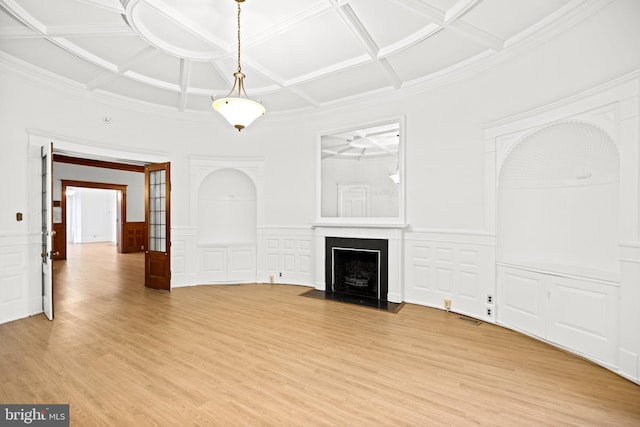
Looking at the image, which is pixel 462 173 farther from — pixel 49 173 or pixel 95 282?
pixel 95 282

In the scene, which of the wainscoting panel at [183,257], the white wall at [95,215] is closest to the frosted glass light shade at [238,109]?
the wainscoting panel at [183,257]

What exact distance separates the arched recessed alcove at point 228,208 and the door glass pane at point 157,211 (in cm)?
74

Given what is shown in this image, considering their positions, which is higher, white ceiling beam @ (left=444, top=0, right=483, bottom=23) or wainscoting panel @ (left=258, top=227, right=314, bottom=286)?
white ceiling beam @ (left=444, top=0, right=483, bottom=23)

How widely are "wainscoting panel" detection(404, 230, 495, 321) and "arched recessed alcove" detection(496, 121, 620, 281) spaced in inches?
11.5

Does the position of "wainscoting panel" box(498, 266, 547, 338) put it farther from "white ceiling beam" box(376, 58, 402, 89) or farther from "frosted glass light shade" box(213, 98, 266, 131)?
"frosted glass light shade" box(213, 98, 266, 131)

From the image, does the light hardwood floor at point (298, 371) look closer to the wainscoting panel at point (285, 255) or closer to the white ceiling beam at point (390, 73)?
the wainscoting panel at point (285, 255)

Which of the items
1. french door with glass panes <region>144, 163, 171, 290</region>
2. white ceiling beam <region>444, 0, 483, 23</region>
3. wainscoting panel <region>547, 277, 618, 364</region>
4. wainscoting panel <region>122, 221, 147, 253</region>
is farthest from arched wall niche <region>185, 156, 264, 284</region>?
wainscoting panel <region>122, 221, 147, 253</region>

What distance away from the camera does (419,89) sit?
474cm

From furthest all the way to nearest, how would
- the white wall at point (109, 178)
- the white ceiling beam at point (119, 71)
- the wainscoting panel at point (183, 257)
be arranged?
1. the white wall at point (109, 178)
2. the wainscoting panel at point (183, 257)
3. the white ceiling beam at point (119, 71)

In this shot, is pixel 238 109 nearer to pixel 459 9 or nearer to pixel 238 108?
pixel 238 108

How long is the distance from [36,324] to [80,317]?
455 mm

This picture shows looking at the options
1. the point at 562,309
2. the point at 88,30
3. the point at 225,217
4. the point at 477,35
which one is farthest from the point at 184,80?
the point at 562,309

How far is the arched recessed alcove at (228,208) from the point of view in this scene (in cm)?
643

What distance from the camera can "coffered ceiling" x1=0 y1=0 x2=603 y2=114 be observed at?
3.09 meters
